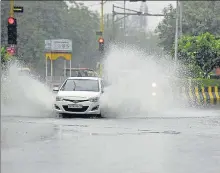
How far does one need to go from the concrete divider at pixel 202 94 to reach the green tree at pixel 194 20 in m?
23.4

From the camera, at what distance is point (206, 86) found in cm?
2939

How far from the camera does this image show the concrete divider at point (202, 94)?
27728mm

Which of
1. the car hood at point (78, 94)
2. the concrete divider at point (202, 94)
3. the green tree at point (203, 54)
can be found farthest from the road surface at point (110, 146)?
the green tree at point (203, 54)

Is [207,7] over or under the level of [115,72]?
over

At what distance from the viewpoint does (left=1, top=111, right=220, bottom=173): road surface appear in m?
9.23

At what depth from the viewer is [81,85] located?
19.7 meters

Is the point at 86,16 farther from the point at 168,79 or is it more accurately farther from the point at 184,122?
the point at 184,122

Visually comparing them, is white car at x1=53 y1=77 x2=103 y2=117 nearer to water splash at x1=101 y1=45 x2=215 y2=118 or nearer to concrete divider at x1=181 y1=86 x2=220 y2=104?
water splash at x1=101 y1=45 x2=215 y2=118

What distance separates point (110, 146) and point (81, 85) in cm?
802

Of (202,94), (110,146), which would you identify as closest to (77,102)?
(110,146)

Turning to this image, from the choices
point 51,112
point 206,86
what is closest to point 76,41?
point 206,86

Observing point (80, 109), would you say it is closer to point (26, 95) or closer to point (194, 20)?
point (26, 95)

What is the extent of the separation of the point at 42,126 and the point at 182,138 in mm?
4015

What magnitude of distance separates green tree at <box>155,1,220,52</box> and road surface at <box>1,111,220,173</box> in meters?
36.6
